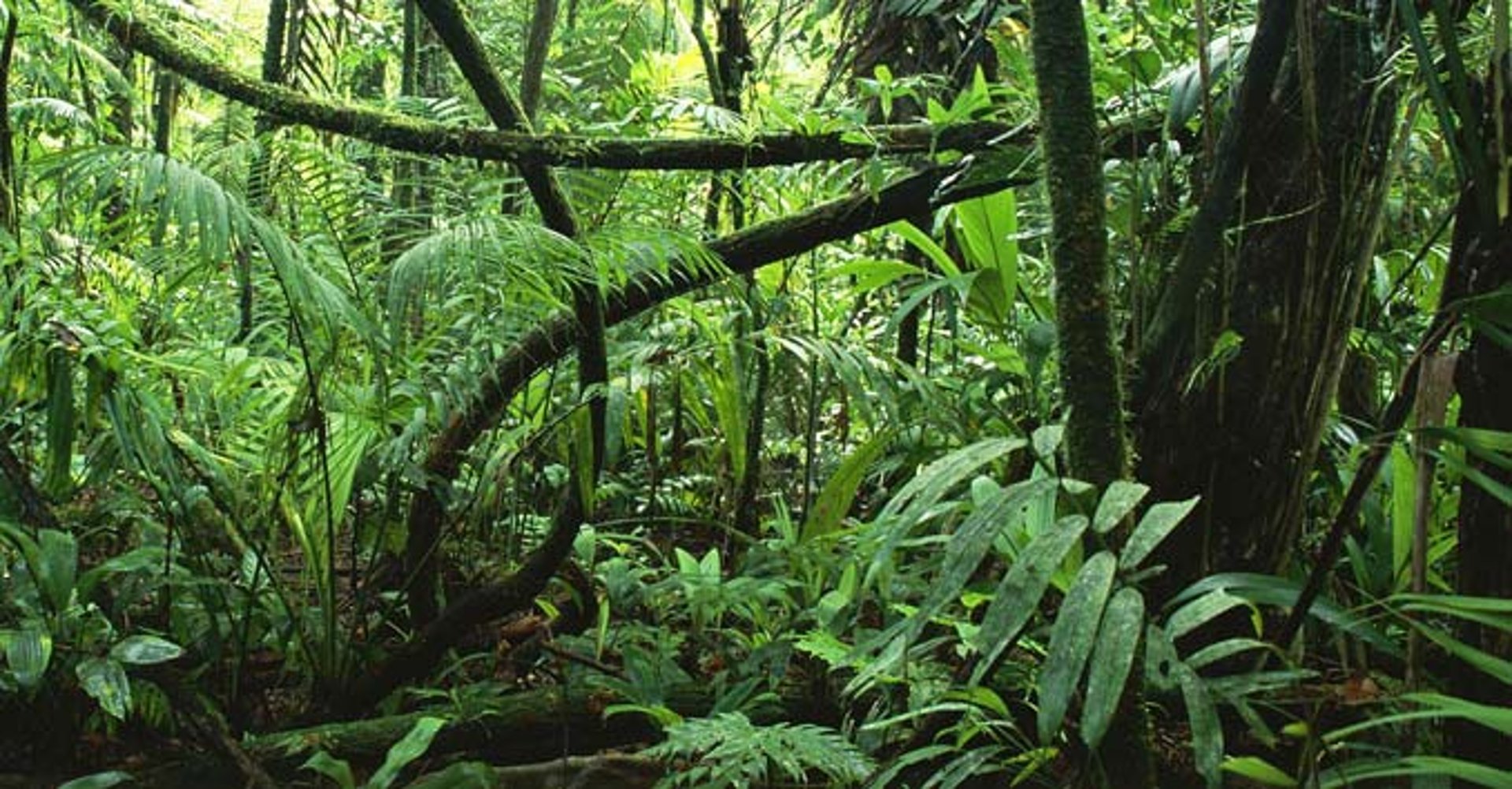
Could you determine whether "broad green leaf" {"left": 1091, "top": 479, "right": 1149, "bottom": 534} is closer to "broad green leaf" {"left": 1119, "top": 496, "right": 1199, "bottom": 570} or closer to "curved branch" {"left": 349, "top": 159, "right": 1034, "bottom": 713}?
"broad green leaf" {"left": 1119, "top": 496, "right": 1199, "bottom": 570}

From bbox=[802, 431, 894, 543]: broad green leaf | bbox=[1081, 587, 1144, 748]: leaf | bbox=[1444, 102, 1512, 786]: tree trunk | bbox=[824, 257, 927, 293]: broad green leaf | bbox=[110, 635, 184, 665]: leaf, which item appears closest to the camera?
bbox=[1081, 587, 1144, 748]: leaf

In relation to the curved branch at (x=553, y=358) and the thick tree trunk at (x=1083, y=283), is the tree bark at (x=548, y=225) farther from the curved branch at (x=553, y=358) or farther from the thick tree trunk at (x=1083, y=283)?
the thick tree trunk at (x=1083, y=283)

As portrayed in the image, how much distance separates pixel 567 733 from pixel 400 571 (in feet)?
2.32

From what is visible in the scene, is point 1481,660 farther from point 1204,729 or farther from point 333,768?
point 333,768

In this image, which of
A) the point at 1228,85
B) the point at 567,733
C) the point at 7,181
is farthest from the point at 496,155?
the point at 1228,85

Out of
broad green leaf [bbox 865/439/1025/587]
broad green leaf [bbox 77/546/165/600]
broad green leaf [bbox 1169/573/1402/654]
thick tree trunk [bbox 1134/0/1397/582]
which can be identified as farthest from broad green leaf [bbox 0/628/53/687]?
thick tree trunk [bbox 1134/0/1397/582]

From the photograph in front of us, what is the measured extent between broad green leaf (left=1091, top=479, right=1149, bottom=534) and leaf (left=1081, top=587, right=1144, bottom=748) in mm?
76

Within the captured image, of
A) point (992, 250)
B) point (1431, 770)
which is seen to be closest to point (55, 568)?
point (992, 250)

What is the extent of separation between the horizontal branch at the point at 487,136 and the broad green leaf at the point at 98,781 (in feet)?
4.13

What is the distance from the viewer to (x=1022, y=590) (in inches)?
48.4

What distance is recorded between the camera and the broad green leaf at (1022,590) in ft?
3.97

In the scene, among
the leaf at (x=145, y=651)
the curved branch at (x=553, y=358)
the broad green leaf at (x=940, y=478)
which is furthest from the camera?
the curved branch at (x=553, y=358)

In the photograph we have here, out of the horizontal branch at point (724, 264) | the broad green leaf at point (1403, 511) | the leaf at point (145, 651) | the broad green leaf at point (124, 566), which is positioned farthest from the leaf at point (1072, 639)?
the broad green leaf at point (124, 566)

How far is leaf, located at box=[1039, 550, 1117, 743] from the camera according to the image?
1.16 m
